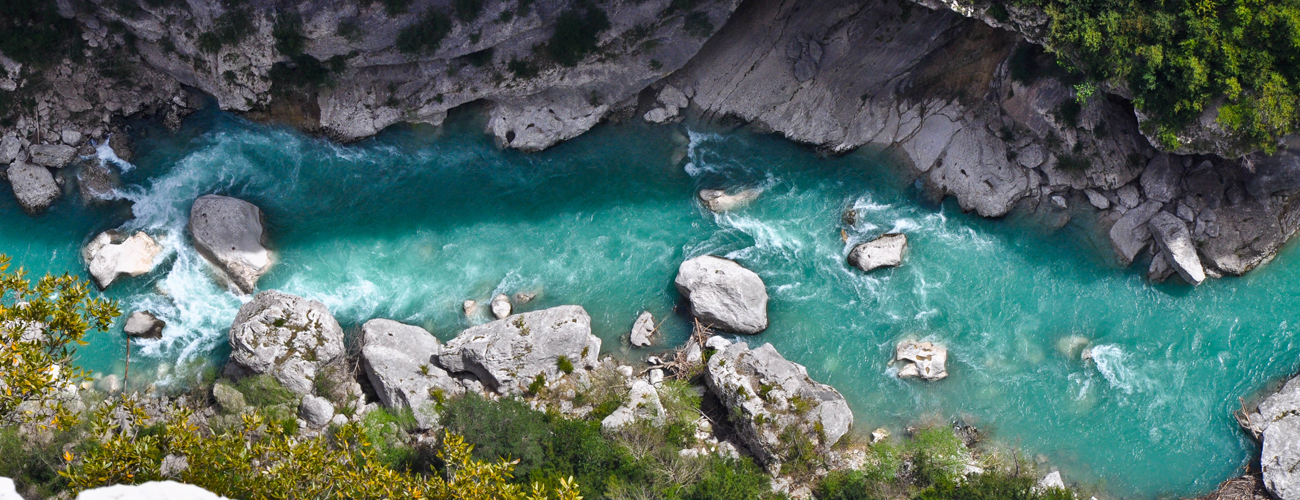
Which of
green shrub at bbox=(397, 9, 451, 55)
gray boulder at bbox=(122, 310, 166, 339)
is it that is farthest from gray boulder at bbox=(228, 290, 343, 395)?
green shrub at bbox=(397, 9, 451, 55)

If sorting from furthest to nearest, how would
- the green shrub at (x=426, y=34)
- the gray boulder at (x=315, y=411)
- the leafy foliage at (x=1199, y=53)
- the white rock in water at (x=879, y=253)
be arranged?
1. the white rock in water at (x=879, y=253)
2. the green shrub at (x=426, y=34)
3. the gray boulder at (x=315, y=411)
4. the leafy foliage at (x=1199, y=53)

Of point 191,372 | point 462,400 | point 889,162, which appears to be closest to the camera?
point 462,400

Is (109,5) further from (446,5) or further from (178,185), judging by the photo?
(446,5)

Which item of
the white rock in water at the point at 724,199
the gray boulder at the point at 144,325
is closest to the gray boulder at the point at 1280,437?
the white rock in water at the point at 724,199

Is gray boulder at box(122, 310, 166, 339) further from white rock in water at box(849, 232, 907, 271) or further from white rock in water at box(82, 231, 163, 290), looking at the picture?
white rock in water at box(849, 232, 907, 271)

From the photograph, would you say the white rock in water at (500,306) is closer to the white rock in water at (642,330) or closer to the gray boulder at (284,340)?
the white rock in water at (642,330)

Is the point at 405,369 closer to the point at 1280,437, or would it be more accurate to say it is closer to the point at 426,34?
the point at 426,34

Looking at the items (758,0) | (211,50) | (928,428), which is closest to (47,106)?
(211,50)
